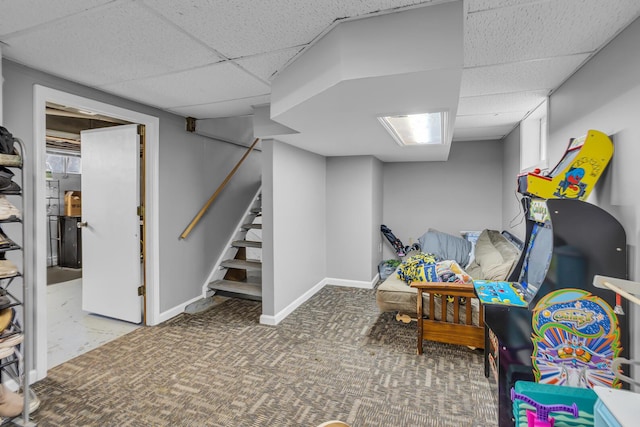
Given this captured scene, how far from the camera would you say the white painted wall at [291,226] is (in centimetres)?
346

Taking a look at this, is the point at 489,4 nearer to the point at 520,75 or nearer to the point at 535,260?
the point at 520,75

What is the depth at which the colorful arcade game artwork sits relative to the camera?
159 centimetres

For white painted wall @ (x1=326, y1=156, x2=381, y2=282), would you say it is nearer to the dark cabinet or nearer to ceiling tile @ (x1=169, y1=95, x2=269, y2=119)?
ceiling tile @ (x1=169, y1=95, x2=269, y2=119)

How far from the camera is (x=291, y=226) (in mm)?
3854

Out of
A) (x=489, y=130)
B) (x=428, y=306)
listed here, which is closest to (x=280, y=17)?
(x=428, y=306)

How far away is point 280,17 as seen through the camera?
5.30 ft

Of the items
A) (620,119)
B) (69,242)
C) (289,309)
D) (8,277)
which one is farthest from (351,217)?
(69,242)

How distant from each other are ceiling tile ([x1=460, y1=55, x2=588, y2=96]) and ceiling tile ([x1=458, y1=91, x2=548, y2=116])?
0.48 feet

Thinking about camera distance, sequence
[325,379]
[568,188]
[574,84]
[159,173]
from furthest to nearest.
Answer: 1. [159,173]
2. [325,379]
3. [574,84]
4. [568,188]

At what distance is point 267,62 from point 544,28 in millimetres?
1580

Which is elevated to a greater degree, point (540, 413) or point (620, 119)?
point (620, 119)

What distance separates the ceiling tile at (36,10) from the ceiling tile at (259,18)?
13.9 inches

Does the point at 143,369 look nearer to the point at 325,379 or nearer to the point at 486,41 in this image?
the point at 325,379

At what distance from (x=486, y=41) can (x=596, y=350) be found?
1706 millimetres
